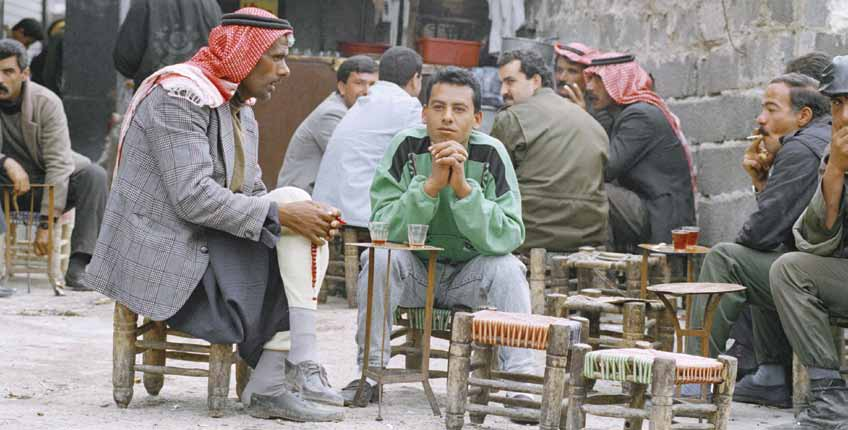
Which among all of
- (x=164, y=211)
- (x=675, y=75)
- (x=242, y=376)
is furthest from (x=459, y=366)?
(x=675, y=75)

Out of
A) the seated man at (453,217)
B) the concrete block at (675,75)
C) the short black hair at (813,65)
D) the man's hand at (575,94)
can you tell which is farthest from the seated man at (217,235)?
the concrete block at (675,75)

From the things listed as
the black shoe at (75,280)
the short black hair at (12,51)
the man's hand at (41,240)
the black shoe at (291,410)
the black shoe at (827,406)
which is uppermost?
the short black hair at (12,51)

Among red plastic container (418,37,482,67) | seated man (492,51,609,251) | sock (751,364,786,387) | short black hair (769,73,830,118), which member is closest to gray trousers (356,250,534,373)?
sock (751,364,786,387)

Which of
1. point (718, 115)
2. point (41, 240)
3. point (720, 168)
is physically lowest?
point (41, 240)

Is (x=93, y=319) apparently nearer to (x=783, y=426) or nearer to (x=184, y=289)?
(x=184, y=289)

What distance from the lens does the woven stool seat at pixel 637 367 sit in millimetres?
4336

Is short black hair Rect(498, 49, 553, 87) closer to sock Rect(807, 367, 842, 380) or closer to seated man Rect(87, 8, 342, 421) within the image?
seated man Rect(87, 8, 342, 421)

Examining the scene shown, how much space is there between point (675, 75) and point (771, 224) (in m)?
4.31

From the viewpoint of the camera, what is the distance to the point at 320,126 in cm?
910

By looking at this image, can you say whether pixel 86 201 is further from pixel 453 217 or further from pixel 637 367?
pixel 637 367

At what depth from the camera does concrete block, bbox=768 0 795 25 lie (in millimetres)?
8375

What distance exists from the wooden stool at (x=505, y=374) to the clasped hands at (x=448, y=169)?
59 centimetres

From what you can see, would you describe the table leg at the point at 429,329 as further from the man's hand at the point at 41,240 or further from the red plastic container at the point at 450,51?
the red plastic container at the point at 450,51

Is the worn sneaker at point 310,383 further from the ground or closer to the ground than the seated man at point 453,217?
closer to the ground
